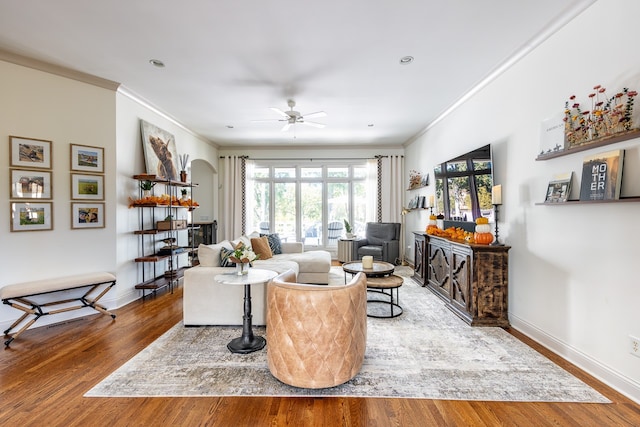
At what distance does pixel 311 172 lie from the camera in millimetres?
7492

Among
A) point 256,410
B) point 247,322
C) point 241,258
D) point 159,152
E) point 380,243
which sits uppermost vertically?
point 159,152

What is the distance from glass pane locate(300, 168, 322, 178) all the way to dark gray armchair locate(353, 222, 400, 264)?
1.91 meters

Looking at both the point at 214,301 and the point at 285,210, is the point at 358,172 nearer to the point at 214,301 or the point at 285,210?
the point at 285,210

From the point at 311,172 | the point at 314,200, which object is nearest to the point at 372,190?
the point at 314,200

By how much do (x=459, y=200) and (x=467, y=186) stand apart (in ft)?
0.92

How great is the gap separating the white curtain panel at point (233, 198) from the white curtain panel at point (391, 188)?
3557 mm

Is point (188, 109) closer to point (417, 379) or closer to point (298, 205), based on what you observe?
point (298, 205)

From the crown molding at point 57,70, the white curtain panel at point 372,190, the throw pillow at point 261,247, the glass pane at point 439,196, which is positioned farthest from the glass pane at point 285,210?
the crown molding at point 57,70

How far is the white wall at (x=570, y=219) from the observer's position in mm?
1990

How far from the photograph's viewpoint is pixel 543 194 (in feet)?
8.97

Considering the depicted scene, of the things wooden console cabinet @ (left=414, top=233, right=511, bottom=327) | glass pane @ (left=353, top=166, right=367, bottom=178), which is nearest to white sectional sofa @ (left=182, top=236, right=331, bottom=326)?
wooden console cabinet @ (left=414, top=233, right=511, bottom=327)

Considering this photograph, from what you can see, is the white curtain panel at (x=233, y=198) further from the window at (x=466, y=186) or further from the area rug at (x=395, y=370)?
the window at (x=466, y=186)

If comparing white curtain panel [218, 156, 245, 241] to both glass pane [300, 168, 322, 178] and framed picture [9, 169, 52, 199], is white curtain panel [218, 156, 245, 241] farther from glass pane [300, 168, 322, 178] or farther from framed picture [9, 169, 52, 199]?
framed picture [9, 169, 52, 199]

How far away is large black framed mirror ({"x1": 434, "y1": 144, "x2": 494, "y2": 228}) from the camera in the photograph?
11.5ft
